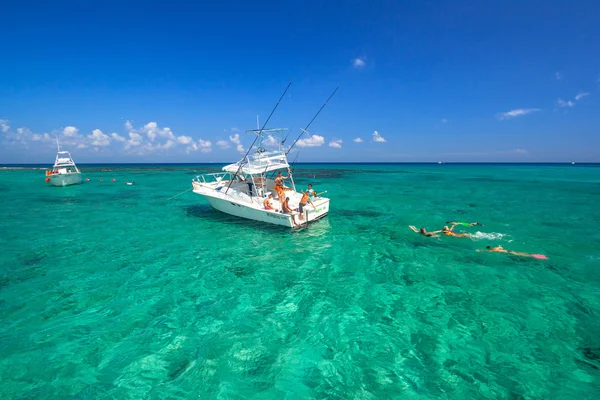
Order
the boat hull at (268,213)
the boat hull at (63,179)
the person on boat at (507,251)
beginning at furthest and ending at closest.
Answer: the boat hull at (63,179)
the boat hull at (268,213)
the person on boat at (507,251)

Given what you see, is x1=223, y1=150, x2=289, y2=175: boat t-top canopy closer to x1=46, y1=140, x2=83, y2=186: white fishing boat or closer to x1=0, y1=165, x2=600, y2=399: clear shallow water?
x1=0, y1=165, x2=600, y2=399: clear shallow water

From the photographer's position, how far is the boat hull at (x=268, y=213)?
55.3 ft

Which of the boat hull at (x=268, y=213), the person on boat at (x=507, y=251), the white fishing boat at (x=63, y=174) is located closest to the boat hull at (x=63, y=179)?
the white fishing boat at (x=63, y=174)

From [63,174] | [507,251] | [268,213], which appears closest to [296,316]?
[268,213]

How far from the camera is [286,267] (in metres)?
11.8

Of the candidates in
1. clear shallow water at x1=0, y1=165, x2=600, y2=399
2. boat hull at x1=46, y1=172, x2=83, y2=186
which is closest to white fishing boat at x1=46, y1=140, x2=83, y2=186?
boat hull at x1=46, y1=172, x2=83, y2=186

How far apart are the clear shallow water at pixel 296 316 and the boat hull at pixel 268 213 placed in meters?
1.14

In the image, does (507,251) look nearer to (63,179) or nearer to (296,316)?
(296,316)

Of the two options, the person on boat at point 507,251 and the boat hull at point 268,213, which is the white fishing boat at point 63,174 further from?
the person on boat at point 507,251

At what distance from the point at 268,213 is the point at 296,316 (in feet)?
31.0

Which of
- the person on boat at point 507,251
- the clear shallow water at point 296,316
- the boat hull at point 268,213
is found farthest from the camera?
the boat hull at point 268,213

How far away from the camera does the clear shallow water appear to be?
5.93 m

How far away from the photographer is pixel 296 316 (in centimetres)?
829

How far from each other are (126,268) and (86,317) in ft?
12.0
